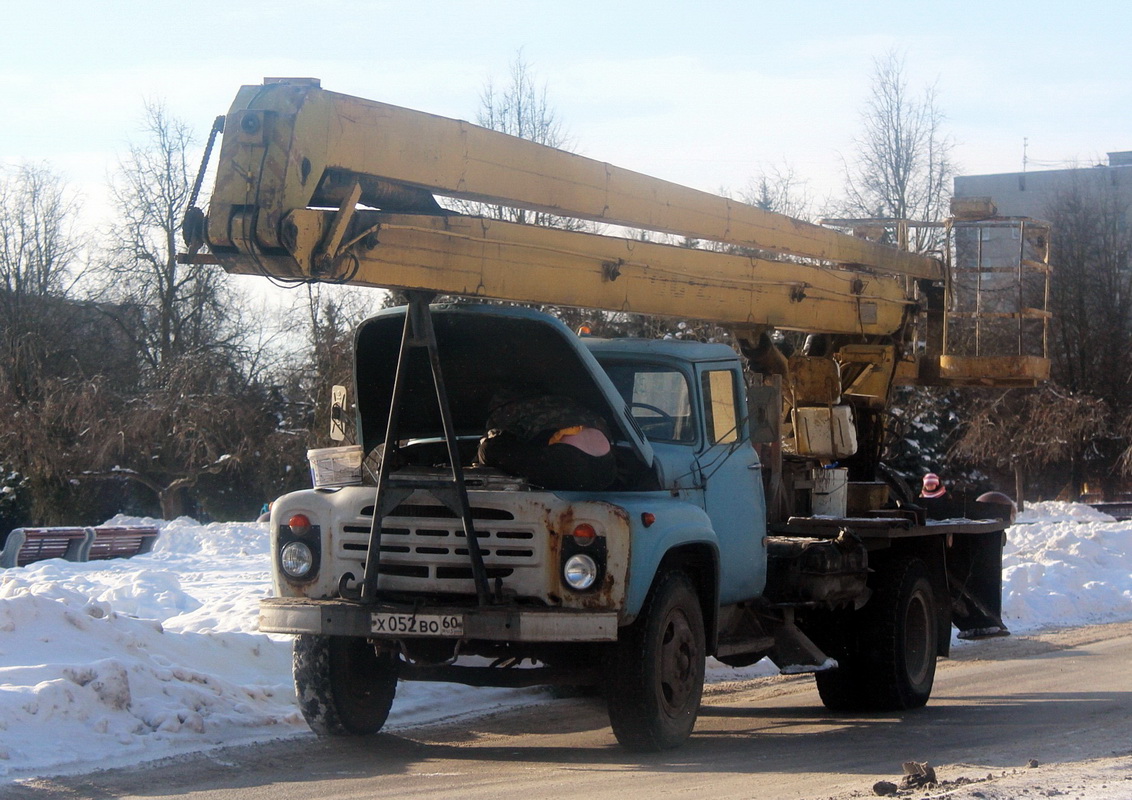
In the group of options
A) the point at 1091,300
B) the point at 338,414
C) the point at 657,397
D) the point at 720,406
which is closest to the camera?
the point at 338,414

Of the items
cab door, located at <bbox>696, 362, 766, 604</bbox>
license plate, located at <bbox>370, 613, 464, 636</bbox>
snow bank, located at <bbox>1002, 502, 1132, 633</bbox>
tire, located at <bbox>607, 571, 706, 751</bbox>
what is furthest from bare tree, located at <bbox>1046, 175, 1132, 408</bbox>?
license plate, located at <bbox>370, 613, 464, 636</bbox>

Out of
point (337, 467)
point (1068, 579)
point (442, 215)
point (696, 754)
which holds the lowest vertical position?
point (1068, 579)

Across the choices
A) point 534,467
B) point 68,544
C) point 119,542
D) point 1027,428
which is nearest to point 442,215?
point 534,467

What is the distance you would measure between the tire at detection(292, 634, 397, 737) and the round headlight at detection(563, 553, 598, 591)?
1404 millimetres

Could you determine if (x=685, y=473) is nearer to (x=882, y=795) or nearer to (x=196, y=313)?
(x=882, y=795)

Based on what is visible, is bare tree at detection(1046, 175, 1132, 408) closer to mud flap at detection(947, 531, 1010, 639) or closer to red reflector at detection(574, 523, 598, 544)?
mud flap at detection(947, 531, 1010, 639)

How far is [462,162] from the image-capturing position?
7113 millimetres

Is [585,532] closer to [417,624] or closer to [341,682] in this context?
[417,624]

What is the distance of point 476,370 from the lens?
8.10 m

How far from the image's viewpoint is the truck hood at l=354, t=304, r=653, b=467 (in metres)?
7.62

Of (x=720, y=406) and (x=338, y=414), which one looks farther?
(x=720, y=406)

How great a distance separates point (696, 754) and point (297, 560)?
8.24ft

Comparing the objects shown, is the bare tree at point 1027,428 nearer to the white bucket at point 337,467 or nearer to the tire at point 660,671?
the tire at point 660,671

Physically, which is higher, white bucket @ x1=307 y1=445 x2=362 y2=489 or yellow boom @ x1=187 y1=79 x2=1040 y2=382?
yellow boom @ x1=187 y1=79 x2=1040 y2=382
